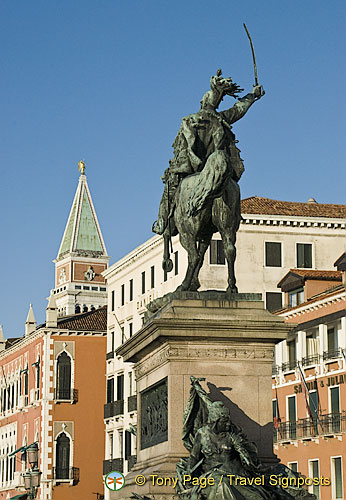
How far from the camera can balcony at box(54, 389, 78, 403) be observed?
2886 inches

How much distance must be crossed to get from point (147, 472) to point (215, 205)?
3.60m

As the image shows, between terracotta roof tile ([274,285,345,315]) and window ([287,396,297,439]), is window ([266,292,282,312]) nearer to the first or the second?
terracotta roof tile ([274,285,345,315])

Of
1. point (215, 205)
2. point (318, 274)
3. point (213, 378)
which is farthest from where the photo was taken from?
point (318, 274)

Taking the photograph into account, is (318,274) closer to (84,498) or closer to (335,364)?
(335,364)

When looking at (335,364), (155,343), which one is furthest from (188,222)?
(335,364)

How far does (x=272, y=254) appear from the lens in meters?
62.0

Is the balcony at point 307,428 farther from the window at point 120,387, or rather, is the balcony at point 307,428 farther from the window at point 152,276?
the window at point 120,387

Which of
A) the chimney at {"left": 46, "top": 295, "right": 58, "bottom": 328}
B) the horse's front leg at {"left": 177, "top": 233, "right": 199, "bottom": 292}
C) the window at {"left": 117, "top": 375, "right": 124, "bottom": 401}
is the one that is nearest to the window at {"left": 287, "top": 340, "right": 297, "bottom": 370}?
the window at {"left": 117, "top": 375, "right": 124, "bottom": 401}

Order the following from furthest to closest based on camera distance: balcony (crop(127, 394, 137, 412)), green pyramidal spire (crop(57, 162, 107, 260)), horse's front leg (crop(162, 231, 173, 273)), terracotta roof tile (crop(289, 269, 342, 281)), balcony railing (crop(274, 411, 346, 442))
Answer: green pyramidal spire (crop(57, 162, 107, 260)) → balcony (crop(127, 394, 137, 412)) → terracotta roof tile (crop(289, 269, 342, 281)) → balcony railing (crop(274, 411, 346, 442)) → horse's front leg (crop(162, 231, 173, 273))

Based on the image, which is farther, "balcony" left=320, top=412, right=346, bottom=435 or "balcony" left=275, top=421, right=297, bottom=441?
"balcony" left=275, top=421, right=297, bottom=441

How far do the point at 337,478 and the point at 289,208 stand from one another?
19.6m

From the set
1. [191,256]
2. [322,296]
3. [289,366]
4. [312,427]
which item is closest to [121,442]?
[289,366]

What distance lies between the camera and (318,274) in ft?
188

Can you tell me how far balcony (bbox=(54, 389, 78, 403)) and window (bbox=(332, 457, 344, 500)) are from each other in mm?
Result: 27656
